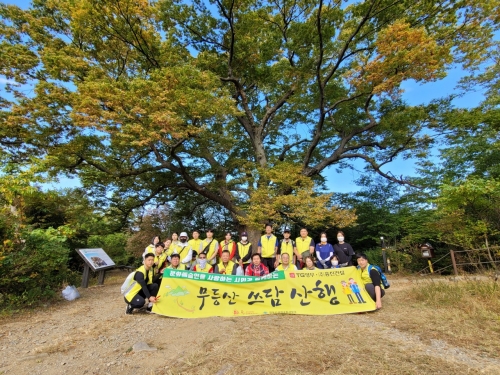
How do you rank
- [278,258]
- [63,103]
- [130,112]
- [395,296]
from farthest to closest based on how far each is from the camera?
[63,103] < [130,112] < [278,258] < [395,296]

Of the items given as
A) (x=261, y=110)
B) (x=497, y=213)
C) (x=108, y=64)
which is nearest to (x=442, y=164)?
(x=497, y=213)

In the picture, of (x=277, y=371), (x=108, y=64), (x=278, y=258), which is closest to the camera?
(x=277, y=371)

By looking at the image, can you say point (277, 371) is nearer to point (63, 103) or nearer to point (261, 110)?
point (63, 103)

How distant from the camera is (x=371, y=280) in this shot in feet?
16.2

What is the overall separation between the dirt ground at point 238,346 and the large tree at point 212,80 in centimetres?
513

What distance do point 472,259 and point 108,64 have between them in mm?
15342

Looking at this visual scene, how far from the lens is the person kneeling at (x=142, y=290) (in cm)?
498

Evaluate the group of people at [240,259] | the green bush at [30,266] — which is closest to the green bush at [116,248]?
the green bush at [30,266]

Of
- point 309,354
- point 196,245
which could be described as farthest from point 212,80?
point 309,354

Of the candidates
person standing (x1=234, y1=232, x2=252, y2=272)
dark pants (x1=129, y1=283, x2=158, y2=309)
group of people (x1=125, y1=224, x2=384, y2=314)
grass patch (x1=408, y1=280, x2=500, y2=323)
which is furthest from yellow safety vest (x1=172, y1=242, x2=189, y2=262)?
grass patch (x1=408, y1=280, x2=500, y2=323)

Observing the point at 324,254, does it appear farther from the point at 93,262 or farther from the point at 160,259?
the point at 93,262

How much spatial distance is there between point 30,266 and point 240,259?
13.7ft

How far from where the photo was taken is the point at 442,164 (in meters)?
12.9

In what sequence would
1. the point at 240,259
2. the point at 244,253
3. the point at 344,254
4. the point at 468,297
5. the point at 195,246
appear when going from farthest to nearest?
the point at 195,246, the point at 244,253, the point at 240,259, the point at 344,254, the point at 468,297
